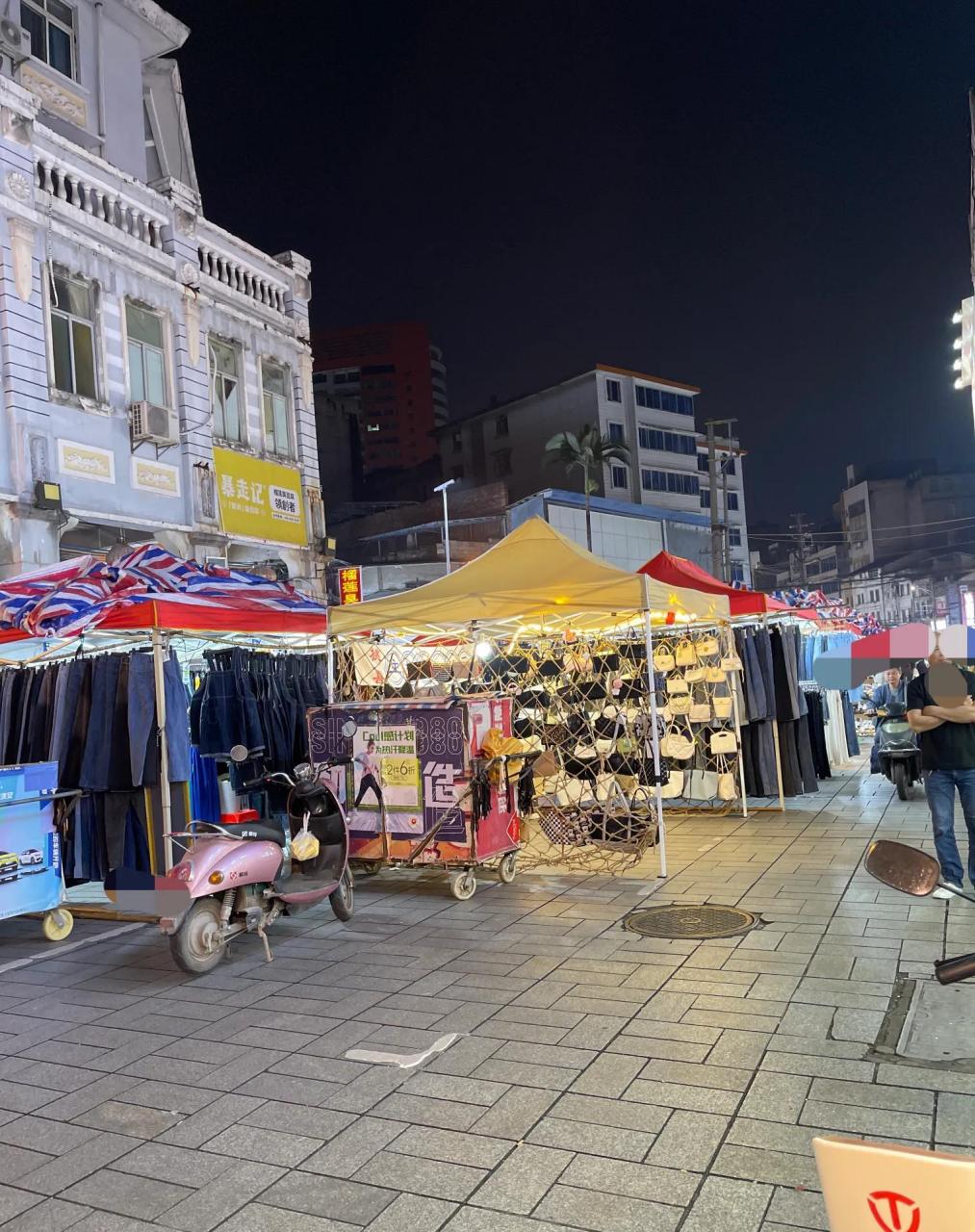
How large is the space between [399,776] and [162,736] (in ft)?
6.95

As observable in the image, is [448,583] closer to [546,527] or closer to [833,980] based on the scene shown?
[546,527]

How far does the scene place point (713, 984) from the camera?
550cm

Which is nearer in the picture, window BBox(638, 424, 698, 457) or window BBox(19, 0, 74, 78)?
window BBox(19, 0, 74, 78)

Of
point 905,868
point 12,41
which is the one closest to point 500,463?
point 12,41

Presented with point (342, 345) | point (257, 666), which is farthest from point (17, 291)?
point (342, 345)

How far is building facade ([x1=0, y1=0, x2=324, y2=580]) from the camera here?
14.8m

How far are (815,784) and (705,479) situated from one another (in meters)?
44.1

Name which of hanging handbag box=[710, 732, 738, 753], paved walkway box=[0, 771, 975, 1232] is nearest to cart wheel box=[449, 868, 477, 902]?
→ paved walkway box=[0, 771, 975, 1232]

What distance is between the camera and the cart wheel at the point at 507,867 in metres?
8.85

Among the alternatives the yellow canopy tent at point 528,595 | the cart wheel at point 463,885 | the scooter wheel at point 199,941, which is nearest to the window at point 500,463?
the yellow canopy tent at point 528,595

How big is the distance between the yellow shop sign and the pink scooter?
1166 cm

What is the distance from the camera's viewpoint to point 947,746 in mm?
7219

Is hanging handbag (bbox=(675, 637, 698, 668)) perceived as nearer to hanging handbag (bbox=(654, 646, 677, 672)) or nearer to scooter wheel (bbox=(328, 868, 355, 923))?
hanging handbag (bbox=(654, 646, 677, 672))

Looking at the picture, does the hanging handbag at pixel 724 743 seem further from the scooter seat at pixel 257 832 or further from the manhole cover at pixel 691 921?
the scooter seat at pixel 257 832
